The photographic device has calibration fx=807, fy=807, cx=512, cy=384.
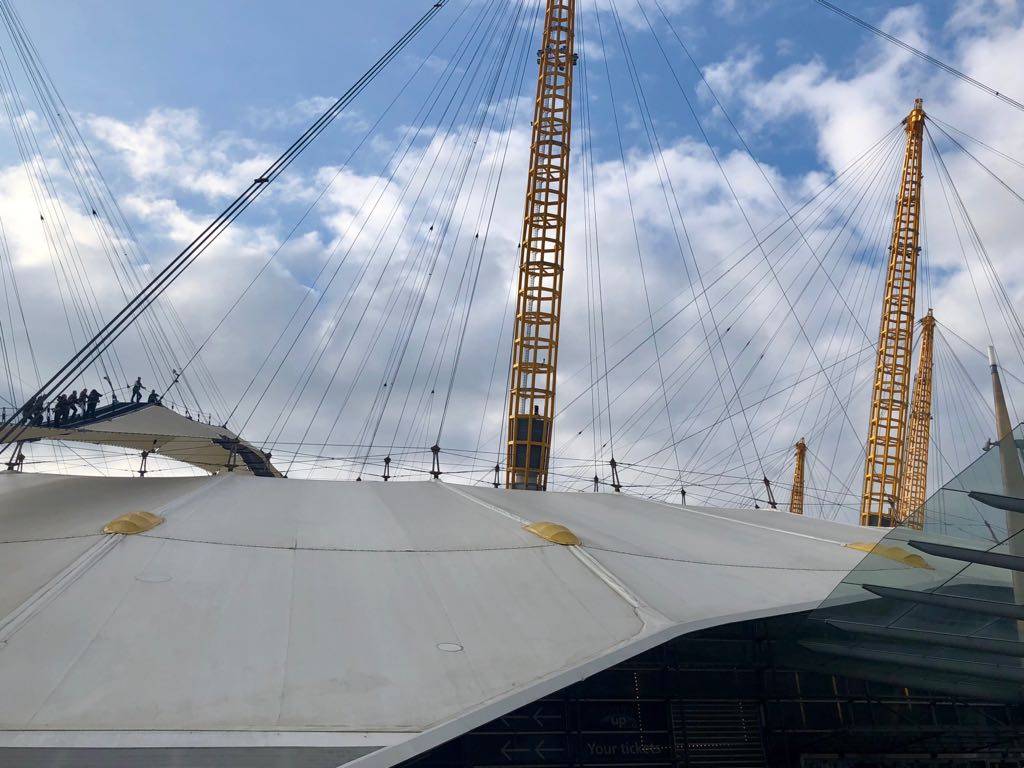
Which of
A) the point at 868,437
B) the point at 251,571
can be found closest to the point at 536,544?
the point at 251,571

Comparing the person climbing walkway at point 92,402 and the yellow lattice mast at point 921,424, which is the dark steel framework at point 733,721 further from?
the yellow lattice mast at point 921,424

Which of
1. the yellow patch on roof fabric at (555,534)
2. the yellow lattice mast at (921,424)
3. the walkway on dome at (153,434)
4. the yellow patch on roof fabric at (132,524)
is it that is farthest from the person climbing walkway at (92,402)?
the yellow lattice mast at (921,424)

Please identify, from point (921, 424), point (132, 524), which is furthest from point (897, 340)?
point (132, 524)

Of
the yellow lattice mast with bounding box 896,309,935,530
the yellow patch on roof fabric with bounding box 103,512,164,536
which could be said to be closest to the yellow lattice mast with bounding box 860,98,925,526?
Answer: the yellow lattice mast with bounding box 896,309,935,530

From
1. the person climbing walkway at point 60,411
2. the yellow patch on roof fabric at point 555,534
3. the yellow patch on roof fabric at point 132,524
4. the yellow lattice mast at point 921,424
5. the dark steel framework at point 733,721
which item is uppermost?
the yellow lattice mast at point 921,424

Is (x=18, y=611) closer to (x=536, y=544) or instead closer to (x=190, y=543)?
(x=190, y=543)

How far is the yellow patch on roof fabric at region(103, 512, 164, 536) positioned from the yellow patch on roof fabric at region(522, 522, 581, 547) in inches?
338

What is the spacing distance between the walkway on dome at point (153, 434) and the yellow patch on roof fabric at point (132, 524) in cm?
1091

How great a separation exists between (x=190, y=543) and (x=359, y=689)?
21.3ft

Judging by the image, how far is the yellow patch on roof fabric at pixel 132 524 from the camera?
17000mm

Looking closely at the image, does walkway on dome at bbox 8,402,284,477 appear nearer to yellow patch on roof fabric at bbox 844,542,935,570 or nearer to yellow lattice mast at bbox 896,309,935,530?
yellow patch on roof fabric at bbox 844,542,935,570

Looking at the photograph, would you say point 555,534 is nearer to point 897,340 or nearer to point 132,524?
point 132,524

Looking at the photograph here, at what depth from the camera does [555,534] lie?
18969 mm

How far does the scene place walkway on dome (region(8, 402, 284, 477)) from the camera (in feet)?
101
